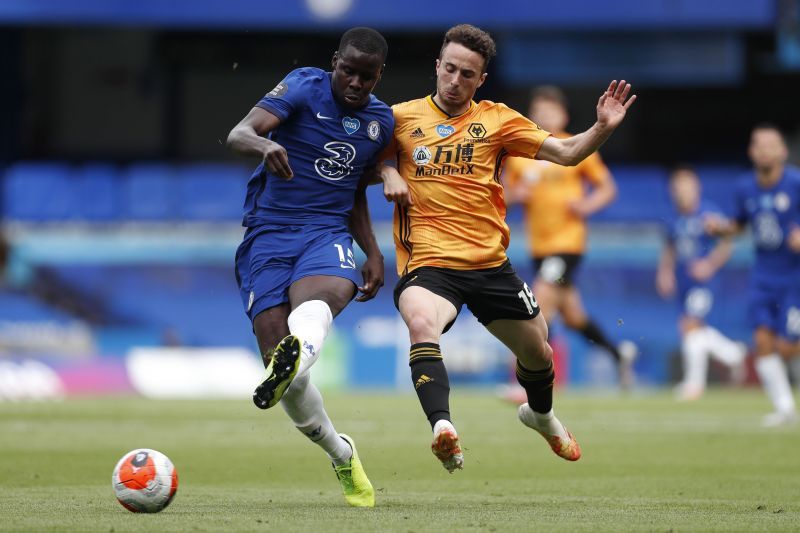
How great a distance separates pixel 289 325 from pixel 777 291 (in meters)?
7.86

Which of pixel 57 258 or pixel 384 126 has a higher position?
pixel 384 126

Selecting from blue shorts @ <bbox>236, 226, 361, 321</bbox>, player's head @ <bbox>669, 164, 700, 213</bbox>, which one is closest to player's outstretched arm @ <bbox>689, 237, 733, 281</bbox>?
player's head @ <bbox>669, 164, 700, 213</bbox>

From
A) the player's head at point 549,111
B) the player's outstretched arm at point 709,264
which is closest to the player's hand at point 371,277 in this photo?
the player's head at point 549,111

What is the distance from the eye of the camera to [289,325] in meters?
6.48

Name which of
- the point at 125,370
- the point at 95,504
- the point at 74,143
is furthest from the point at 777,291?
the point at 74,143

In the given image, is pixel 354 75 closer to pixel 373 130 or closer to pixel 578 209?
pixel 373 130

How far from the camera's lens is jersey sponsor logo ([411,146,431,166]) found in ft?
24.0

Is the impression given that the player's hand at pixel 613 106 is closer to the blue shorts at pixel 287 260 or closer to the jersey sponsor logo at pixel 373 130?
the jersey sponsor logo at pixel 373 130

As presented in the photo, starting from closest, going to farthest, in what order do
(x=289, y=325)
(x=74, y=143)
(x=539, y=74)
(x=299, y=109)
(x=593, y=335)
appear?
(x=289, y=325)
(x=299, y=109)
(x=593, y=335)
(x=539, y=74)
(x=74, y=143)

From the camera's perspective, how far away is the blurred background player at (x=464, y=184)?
713 cm

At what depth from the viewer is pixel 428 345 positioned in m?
6.86

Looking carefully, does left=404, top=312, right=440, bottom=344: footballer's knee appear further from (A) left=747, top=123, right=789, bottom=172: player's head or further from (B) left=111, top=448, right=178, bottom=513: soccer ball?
(A) left=747, top=123, right=789, bottom=172: player's head

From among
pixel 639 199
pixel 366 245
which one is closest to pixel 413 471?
pixel 366 245

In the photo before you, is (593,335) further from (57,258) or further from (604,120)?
(57,258)
